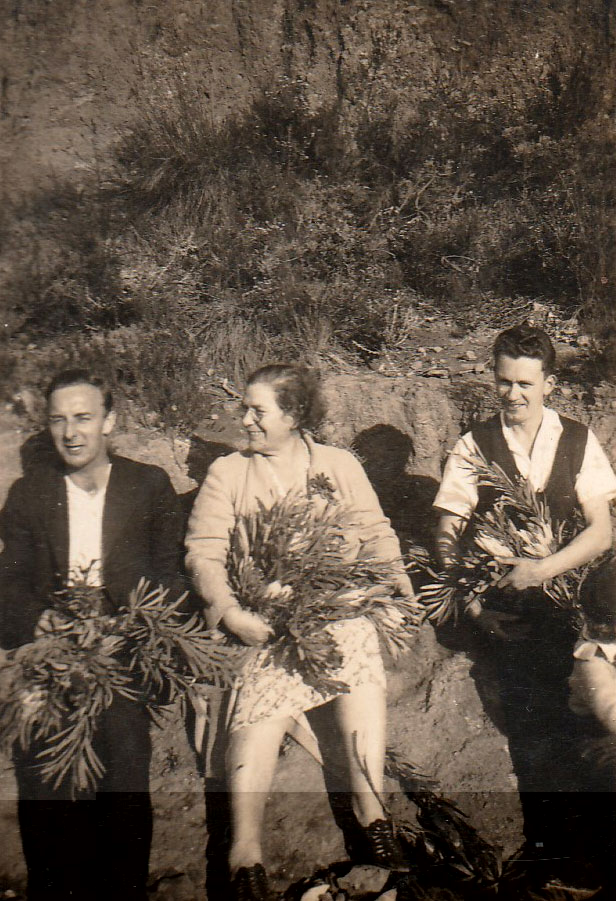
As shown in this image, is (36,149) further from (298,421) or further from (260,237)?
(298,421)

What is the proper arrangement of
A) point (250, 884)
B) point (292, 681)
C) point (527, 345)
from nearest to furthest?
point (250, 884), point (292, 681), point (527, 345)

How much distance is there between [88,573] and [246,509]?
39 centimetres

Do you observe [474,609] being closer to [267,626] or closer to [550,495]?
[550,495]

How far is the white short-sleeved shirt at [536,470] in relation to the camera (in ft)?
6.18

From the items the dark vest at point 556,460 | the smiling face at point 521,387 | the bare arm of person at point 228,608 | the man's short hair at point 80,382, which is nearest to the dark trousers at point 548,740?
the dark vest at point 556,460

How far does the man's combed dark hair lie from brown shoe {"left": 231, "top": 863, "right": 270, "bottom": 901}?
3.31ft

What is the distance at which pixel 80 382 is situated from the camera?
1.78m

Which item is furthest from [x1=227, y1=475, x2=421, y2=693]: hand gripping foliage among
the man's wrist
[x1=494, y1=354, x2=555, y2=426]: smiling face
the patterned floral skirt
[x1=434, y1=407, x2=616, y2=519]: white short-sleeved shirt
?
[x1=494, y1=354, x2=555, y2=426]: smiling face

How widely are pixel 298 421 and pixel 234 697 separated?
2.21ft

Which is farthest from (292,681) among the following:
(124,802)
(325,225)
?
(325,225)

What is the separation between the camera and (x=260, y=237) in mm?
1925

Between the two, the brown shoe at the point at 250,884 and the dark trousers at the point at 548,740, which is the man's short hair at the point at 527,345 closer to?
the dark trousers at the point at 548,740

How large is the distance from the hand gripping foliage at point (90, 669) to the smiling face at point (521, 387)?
95 centimetres

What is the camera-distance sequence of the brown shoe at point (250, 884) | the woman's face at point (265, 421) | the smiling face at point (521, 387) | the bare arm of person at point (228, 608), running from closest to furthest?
1. the brown shoe at point (250, 884)
2. the bare arm of person at point (228, 608)
3. the woman's face at point (265, 421)
4. the smiling face at point (521, 387)
